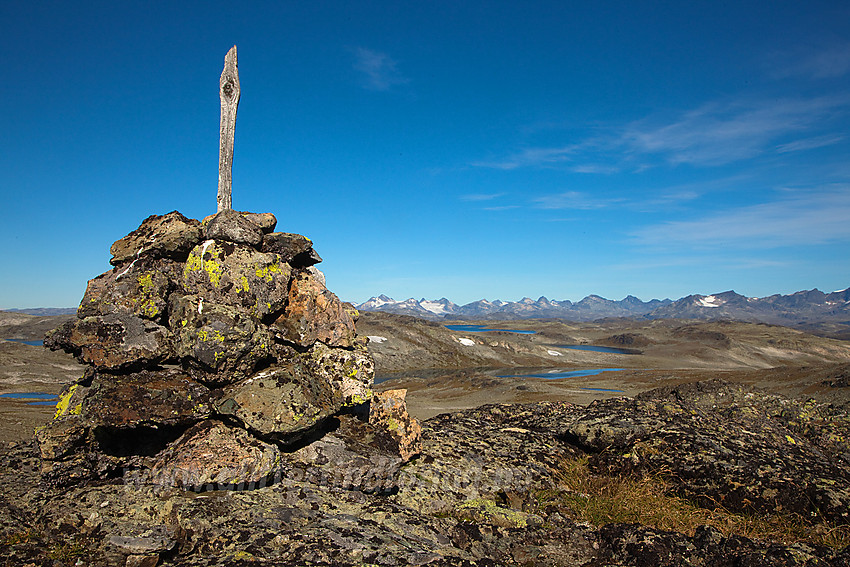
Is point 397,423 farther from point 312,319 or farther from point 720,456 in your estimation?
point 720,456

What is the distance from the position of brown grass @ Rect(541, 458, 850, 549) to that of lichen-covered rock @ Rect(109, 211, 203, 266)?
656 centimetres

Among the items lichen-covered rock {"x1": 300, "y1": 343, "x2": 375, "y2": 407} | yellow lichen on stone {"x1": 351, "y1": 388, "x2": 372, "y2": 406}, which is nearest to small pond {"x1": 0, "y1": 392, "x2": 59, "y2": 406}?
lichen-covered rock {"x1": 300, "y1": 343, "x2": 375, "y2": 407}

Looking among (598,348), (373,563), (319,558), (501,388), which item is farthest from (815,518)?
(598,348)

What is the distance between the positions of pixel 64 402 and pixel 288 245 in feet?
11.9

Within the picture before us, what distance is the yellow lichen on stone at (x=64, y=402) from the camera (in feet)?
19.7

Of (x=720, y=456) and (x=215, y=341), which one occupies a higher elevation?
(x=215, y=341)

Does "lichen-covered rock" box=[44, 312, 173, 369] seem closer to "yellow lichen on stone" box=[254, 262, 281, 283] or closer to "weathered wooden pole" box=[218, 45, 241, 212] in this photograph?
Answer: "yellow lichen on stone" box=[254, 262, 281, 283]

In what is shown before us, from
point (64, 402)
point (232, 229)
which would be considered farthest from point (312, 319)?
point (64, 402)

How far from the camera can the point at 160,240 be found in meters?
6.95

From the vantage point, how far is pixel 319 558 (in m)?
4.33

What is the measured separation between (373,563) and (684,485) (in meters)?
5.45

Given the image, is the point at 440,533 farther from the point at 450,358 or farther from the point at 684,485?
the point at 450,358

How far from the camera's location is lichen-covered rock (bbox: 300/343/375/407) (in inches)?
274

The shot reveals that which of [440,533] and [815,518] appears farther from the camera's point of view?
[815,518]
